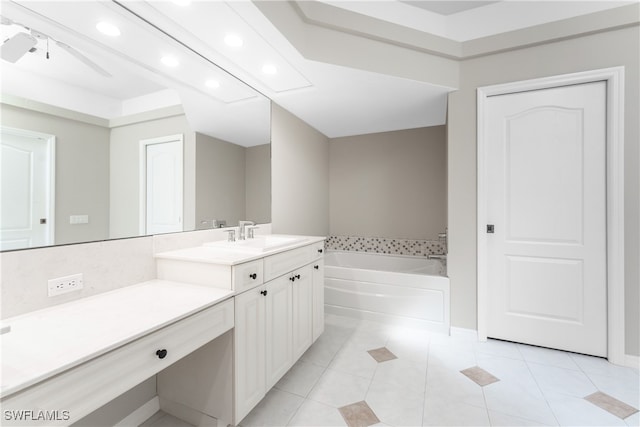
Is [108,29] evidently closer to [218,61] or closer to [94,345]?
[218,61]

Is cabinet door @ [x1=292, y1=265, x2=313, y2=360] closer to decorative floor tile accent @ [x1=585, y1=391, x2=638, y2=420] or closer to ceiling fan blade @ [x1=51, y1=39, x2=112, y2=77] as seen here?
ceiling fan blade @ [x1=51, y1=39, x2=112, y2=77]

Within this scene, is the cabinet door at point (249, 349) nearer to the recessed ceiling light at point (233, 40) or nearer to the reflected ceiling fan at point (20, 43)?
the reflected ceiling fan at point (20, 43)

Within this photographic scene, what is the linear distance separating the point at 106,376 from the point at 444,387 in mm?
1798

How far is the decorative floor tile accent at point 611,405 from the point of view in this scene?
146cm

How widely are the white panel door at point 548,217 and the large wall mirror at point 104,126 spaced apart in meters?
2.27

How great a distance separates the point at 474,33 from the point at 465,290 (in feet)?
7.09

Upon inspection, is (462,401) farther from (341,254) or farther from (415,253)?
(341,254)

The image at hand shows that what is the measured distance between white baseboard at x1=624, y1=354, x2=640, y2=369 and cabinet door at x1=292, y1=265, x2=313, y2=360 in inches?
88.1

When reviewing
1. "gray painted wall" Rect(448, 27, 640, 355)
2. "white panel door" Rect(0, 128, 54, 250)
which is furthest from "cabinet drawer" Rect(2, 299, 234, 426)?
"gray painted wall" Rect(448, 27, 640, 355)

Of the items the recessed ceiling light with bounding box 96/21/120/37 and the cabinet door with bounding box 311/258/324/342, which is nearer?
the recessed ceiling light with bounding box 96/21/120/37

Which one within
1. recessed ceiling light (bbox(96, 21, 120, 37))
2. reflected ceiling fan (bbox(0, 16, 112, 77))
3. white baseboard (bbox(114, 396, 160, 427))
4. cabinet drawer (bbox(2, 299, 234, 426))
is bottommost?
white baseboard (bbox(114, 396, 160, 427))

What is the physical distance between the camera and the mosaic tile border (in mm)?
3383

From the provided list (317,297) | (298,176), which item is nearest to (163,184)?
(317,297)

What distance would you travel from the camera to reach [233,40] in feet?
5.31
